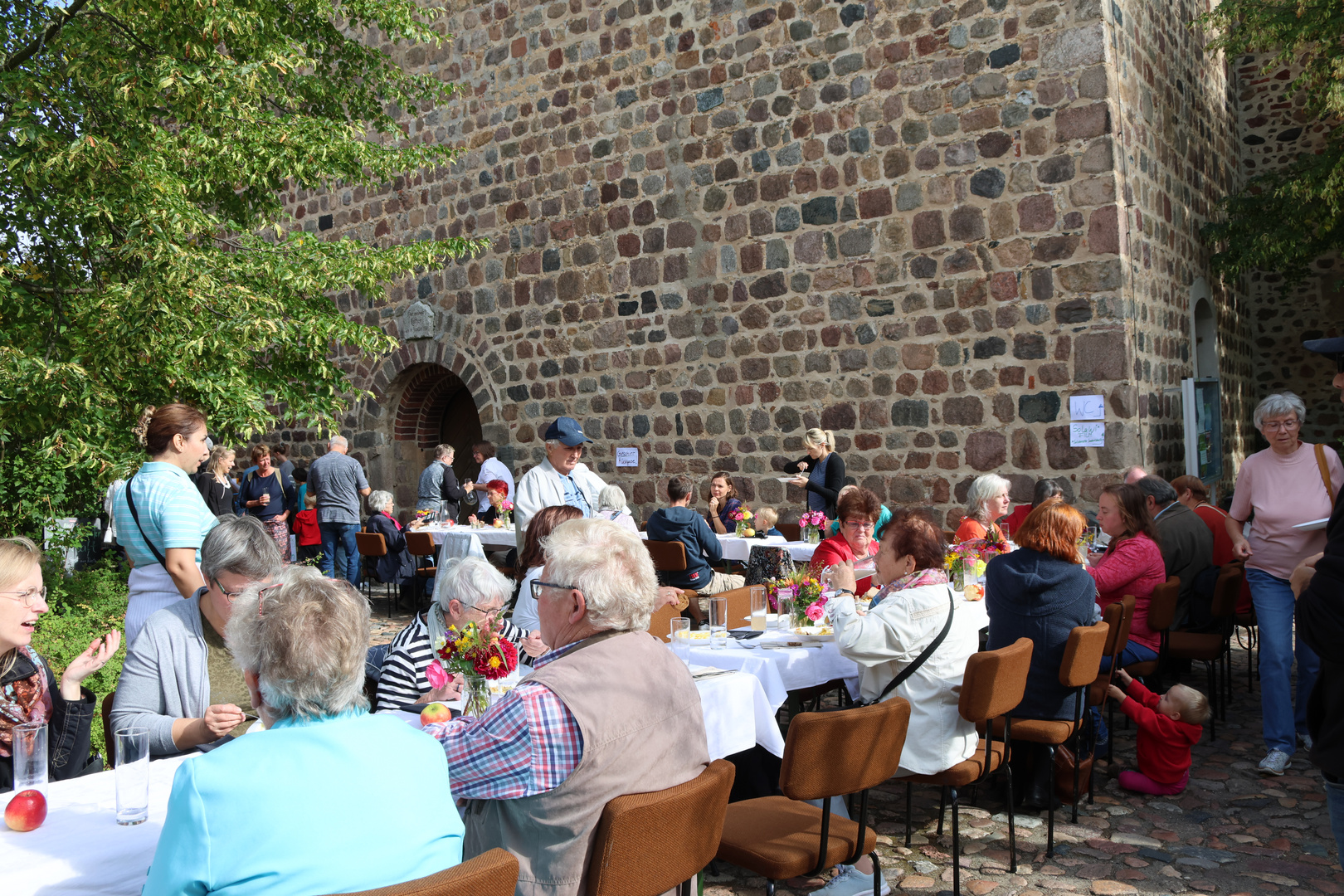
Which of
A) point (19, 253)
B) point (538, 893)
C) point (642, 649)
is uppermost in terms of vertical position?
point (19, 253)

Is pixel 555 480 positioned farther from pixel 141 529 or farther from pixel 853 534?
pixel 141 529

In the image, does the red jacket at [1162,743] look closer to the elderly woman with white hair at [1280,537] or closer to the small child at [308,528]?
the elderly woman with white hair at [1280,537]

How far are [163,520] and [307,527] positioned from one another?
22.6 ft

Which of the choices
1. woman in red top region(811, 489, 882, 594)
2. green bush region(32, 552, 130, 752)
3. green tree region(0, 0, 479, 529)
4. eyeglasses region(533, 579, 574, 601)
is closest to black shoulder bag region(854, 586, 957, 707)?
eyeglasses region(533, 579, 574, 601)

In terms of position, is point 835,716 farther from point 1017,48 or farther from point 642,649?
point 1017,48

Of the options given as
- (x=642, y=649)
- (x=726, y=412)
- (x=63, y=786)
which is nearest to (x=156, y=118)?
(x=726, y=412)

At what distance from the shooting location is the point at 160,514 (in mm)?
3814

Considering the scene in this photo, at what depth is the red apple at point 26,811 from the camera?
2.09 meters

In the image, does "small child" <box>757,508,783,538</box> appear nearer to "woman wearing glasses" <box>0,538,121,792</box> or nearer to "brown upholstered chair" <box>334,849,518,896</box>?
"woman wearing glasses" <box>0,538,121,792</box>

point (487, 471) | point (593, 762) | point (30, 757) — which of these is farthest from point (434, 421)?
point (593, 762)

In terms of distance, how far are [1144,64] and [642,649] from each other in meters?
7.84

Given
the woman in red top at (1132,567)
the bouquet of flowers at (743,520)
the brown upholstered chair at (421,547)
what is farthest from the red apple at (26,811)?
the brown upholstered chair at (421,547)

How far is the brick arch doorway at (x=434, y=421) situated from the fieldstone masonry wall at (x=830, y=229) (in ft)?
2.49

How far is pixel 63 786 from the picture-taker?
2369 mm
